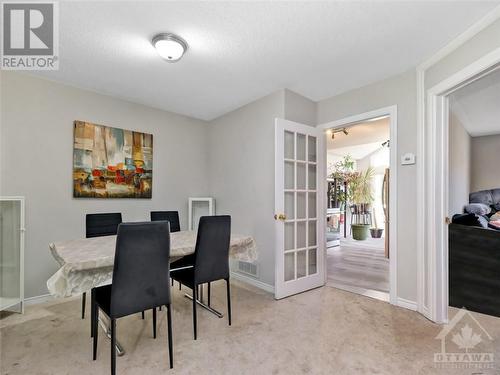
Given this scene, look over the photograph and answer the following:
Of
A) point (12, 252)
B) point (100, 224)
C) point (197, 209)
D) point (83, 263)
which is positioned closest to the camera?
point (83, 263)

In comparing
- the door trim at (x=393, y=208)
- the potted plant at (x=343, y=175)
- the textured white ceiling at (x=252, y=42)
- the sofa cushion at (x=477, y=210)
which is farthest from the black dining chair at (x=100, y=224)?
the potted plant at (x=343, y=175)

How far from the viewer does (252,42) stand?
2199 mm

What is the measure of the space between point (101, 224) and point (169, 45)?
189cm

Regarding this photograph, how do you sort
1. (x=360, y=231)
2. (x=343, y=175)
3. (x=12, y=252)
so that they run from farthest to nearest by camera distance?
(x=343, y=175) < (x=360, y=231) < (x=12, y=252)

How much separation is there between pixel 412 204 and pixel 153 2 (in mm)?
2836

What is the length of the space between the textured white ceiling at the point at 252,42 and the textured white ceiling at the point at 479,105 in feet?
2.88

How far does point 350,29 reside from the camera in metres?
2.02

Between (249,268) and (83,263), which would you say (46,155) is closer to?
(83,263)

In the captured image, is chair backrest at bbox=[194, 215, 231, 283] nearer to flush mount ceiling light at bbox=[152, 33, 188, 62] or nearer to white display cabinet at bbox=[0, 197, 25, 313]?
flush mount ceiling light at bbox=[152, 33, 188, 62]

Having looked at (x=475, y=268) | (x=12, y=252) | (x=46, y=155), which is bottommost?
(x=475, y=268)

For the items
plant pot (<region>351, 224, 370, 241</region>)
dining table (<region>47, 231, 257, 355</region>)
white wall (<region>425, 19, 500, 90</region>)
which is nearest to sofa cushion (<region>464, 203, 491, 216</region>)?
plant pot (<region>351, 224, 370, 241</region>)

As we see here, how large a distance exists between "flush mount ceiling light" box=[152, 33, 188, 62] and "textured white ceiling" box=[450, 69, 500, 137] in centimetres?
257

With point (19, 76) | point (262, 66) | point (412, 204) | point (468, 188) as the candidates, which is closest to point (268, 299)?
point (412, 204)

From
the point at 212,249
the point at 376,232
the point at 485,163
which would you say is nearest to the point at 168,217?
the point at 212,249
